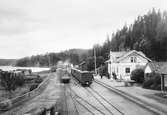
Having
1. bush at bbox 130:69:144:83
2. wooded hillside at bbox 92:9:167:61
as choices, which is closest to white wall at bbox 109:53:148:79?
bush at bbox 130:69:144:83

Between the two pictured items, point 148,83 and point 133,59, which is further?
point 133,59

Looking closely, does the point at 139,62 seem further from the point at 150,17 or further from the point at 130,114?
the point at 150,17

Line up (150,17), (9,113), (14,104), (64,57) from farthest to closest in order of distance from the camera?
(64,57) → (150,17) → (14,104) → (9,113)

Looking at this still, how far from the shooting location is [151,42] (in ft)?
232

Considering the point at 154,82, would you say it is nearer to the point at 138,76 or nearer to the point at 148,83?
the point at 148,83

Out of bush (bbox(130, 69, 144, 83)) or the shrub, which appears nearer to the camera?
the shrub

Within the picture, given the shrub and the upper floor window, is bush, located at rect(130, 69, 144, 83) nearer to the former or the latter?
the shrub

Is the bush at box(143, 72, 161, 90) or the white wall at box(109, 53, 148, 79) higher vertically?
the white wall at box(109, 53, 148, 79)

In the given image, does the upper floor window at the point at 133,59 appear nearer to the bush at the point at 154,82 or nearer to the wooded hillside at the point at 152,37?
the bush at the point at 154,82

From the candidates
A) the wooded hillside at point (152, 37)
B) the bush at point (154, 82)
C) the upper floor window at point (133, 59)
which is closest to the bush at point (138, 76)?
the bush at point (154, 82)

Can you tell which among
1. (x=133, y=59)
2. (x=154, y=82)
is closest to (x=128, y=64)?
(x=133, y=59)

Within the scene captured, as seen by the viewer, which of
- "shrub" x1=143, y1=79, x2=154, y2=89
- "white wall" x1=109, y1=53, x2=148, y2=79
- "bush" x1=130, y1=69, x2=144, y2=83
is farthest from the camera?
"white wall" x1=109, y1=53, x2=148, y2=79

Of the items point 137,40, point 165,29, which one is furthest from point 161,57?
point 137,40

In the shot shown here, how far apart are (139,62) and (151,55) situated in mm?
23623
